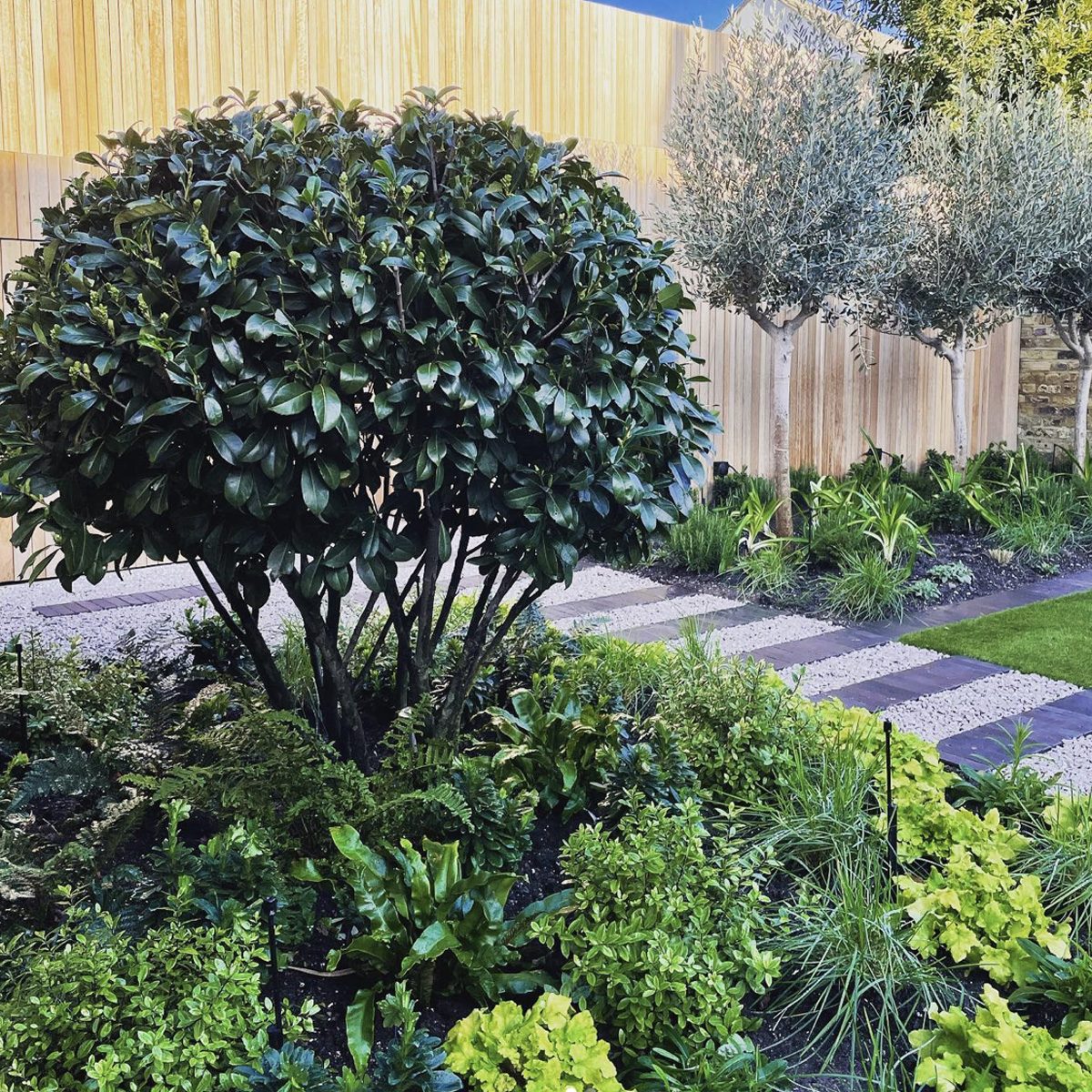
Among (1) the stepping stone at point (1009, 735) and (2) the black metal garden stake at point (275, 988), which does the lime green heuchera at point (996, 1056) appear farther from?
(1) the stepping stone at point (1009, 735)

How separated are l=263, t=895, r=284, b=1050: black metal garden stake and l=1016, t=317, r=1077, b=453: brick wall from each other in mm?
12195

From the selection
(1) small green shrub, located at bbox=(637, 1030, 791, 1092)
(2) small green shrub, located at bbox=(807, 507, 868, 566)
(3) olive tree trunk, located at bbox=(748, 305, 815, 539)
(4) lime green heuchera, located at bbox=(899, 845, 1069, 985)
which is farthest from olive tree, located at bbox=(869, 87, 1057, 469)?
(1) small green shrub, located at bbox=(637, 1030, 791, 1092)

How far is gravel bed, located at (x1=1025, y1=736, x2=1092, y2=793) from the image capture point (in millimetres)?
3641

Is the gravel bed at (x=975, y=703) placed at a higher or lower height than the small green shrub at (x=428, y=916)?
lower

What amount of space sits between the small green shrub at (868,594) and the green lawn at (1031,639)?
380mm

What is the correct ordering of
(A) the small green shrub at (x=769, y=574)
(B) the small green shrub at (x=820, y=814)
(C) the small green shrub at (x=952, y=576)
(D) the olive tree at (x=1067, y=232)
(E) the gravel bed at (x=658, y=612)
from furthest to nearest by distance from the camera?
(D) the olive tree at (x=1067, y=232)
(C) the small green shrub at (x=952, y=576)
(A) the small green shrub at (x=769, y=574)
(E) the gravel bed at (x=658, y=612)
(B) the small green shrub at (x=820, y=814)

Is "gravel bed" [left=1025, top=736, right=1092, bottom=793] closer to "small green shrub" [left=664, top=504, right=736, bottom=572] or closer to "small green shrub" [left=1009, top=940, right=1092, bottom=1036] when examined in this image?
"small green shrub" [left=1009, top=940, right=1092, bottom=1036]

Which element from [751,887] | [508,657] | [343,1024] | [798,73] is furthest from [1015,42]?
[343,1024]

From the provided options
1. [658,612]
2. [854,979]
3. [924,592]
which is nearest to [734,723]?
[854,979]

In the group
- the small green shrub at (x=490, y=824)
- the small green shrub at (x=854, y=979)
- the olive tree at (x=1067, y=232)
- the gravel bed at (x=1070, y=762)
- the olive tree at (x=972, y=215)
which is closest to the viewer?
the small green shrub at (x=854, y=979)

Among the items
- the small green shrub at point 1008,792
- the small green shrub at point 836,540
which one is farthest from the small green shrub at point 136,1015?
the small green shrub at point 836,540

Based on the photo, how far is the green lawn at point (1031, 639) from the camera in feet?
16.6

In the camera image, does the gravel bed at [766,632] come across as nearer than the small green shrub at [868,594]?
Yes

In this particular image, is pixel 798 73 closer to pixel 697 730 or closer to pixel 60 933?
pixel 697 730
